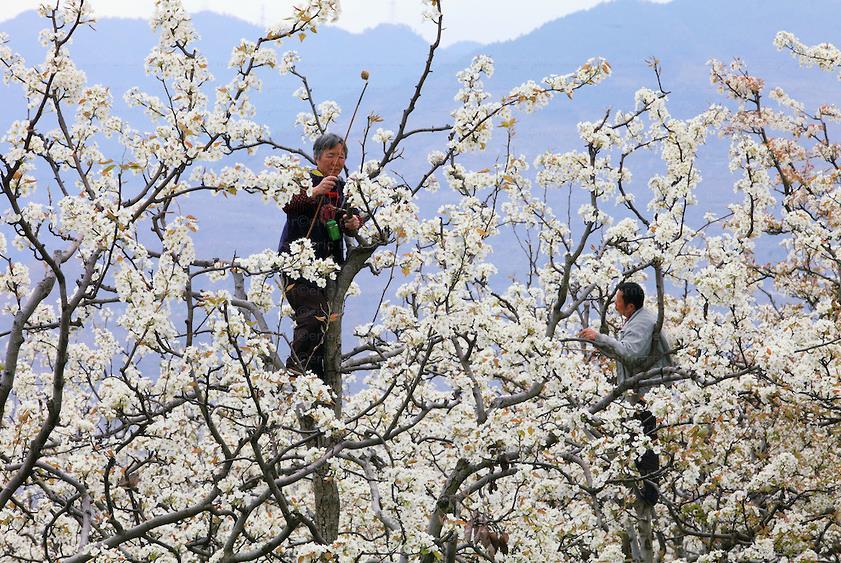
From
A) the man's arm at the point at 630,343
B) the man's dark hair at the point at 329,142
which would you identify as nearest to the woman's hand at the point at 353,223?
the man's dark hair at the point at 329,142

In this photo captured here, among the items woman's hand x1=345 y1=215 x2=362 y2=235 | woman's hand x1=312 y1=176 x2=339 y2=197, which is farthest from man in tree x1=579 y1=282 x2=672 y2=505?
woman's hand x1=312 y1=176 x2=339 y2=197

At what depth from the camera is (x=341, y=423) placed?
5.32m

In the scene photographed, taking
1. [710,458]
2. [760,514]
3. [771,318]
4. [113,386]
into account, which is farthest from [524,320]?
[771,318]

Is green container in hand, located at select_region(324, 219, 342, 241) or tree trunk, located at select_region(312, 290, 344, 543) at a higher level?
green container in hand, located at select_region(324, 219, 342, 241)

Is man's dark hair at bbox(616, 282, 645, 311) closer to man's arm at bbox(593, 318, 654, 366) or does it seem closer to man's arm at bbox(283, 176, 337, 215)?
man's arm at bbox(593, 318, 654, 366)

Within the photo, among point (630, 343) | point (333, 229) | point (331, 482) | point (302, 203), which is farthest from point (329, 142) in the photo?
point (630, 343)

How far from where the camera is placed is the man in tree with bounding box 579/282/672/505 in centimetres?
667

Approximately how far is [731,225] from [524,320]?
24.6 ft

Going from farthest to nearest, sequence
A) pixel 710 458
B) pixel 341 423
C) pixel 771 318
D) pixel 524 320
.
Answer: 1. pixel 771 318
2. pixel 710 458
3. pixel 524 320
4. pixel 341 423

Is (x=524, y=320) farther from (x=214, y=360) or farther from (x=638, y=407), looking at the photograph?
(x=214, y=360)

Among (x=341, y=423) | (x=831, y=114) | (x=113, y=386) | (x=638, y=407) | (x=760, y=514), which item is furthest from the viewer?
(x=831, y=114)

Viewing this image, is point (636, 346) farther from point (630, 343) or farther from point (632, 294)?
point (632, 294)

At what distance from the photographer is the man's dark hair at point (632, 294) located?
24.6ft

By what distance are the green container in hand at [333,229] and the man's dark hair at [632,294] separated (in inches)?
92.5
